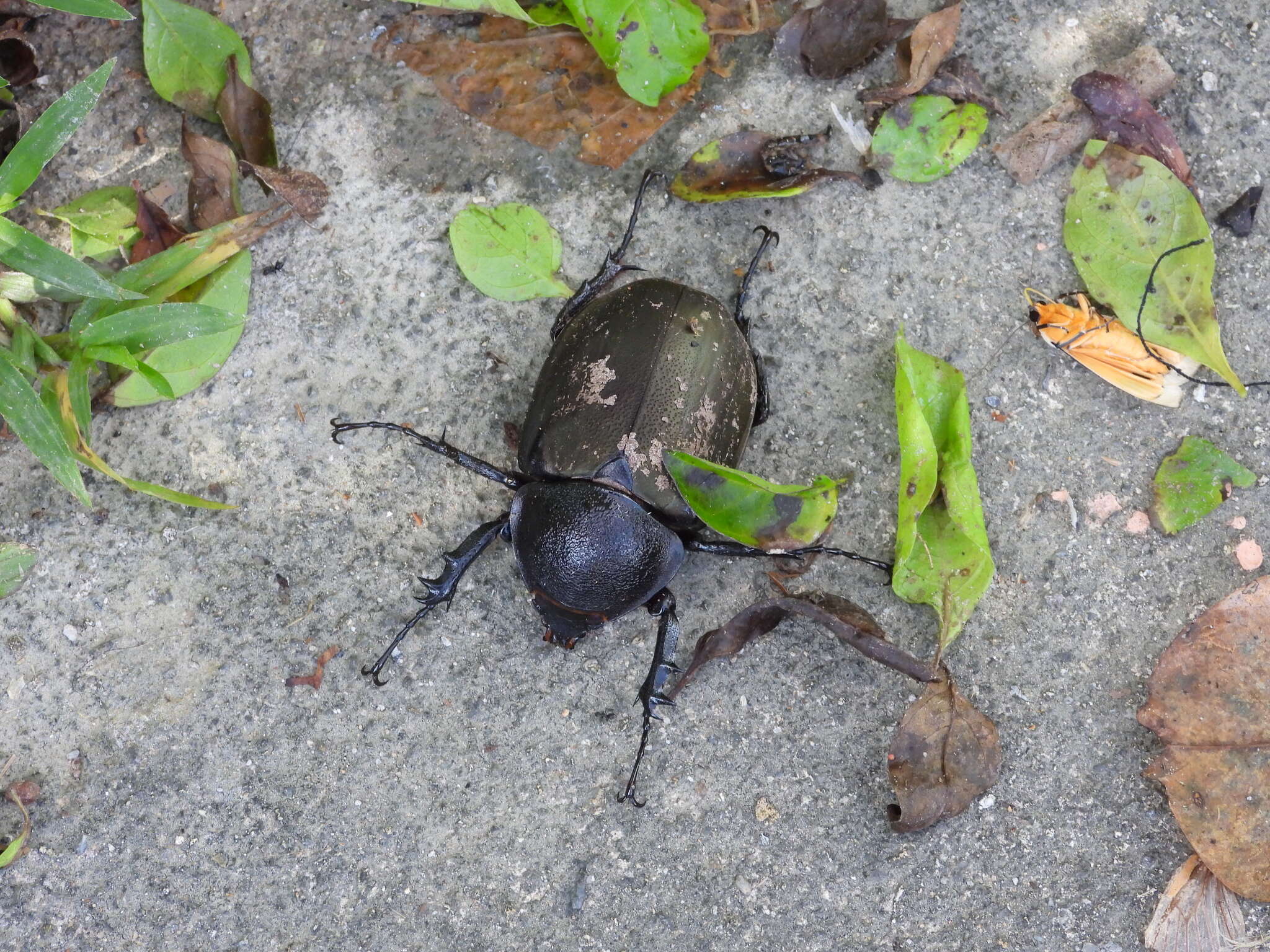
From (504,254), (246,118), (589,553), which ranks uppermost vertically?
(246,118)

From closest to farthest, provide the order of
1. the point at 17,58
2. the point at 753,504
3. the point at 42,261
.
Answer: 1. the point at 753,504
2. the point at 42,261
3. the point at 17,58

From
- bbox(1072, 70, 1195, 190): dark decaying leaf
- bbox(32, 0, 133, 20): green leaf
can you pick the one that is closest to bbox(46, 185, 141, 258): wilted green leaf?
bbox(32, 0, 133, 20): green leaf

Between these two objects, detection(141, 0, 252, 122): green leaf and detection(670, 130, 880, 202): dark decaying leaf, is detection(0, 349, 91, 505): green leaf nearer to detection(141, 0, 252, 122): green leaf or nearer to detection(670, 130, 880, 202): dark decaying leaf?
detection(141, 0, 252, 122): green leaf

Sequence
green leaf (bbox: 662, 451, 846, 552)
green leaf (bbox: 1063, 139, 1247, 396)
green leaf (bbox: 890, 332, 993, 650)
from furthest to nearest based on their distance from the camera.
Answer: green leaf (bbox: 1063, 139, 1247, 396)
green leaf (bbox: 890, 332, 993, 650)
green leaf (bbox: 662, 451, 846, 552)

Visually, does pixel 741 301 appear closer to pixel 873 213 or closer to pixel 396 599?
pixel 873 213

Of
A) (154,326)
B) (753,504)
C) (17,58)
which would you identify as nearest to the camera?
(753,504)

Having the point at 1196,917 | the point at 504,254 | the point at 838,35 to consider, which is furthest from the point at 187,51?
the point at 1196,917

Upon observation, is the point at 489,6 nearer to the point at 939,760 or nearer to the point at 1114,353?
the point at 1114,353
